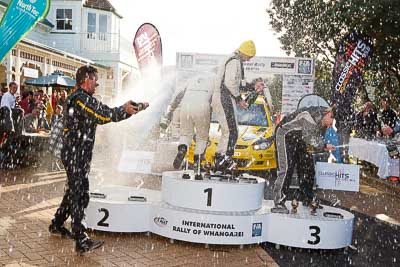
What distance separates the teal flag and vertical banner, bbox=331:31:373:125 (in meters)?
9.64

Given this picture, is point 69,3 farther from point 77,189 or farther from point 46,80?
point 77,189

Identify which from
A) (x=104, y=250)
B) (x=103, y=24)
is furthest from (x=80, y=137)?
(x=103, y=24)

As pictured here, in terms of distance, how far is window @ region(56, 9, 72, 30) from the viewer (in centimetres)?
2955

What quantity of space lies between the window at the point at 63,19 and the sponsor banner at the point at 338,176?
24.7 meters

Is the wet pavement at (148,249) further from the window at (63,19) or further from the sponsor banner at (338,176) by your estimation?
the window at (63,19)

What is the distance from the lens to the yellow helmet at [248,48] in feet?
22.5

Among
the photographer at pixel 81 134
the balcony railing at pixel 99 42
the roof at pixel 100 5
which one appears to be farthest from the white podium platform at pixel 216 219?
the roof at pixel 100 5

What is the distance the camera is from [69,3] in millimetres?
29922

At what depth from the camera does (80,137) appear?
Result: 534 cm

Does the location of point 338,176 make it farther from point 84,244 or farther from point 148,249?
point 84,244

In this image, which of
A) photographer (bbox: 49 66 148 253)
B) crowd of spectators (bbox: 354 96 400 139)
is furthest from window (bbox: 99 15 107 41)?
photographer (bbox: 49 66 148 253)

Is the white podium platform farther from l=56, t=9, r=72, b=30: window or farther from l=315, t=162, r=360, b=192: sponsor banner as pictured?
l=56, t=9, r=72, b=30: window

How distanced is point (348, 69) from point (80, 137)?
1201 centimetres

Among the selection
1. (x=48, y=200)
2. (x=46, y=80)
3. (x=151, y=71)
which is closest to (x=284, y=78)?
(x=151, y=71)
